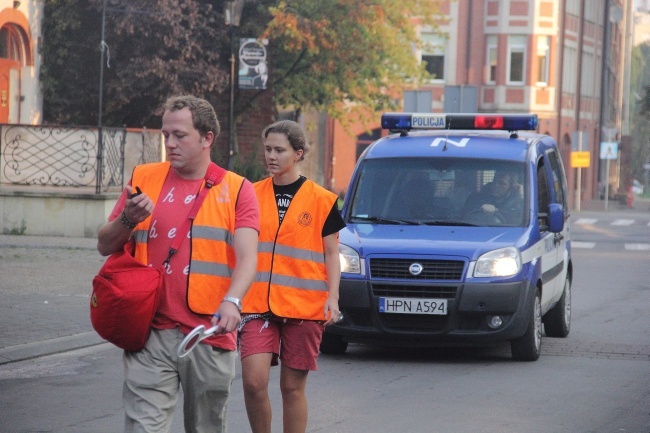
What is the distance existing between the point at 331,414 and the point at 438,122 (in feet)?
17.2

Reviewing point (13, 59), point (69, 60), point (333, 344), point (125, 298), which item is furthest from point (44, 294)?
point (69, 60)

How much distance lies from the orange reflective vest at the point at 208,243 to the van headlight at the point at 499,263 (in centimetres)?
577

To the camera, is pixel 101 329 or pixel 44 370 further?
pixel 44 370

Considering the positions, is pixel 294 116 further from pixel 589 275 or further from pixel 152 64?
pixel 589 275

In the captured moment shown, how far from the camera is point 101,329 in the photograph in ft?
16.9

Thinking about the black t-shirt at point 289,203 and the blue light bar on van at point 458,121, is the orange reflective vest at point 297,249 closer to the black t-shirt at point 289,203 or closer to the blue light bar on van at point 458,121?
the black t-shirt at point 289,203

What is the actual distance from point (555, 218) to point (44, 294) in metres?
6.07

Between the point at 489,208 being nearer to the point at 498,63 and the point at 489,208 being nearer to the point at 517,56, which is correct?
the point at 498,63

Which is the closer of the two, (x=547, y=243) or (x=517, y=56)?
(x=547, y=243)

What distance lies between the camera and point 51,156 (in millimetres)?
23422

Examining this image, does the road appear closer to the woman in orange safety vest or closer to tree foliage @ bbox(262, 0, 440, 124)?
the woman in orange safety vest


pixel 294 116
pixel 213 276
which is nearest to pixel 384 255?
pixel 213 276

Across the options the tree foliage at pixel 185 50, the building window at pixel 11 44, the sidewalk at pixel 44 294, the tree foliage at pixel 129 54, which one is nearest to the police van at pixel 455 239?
the sidewalk at pixel 44 294

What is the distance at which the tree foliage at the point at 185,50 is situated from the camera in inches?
1123
